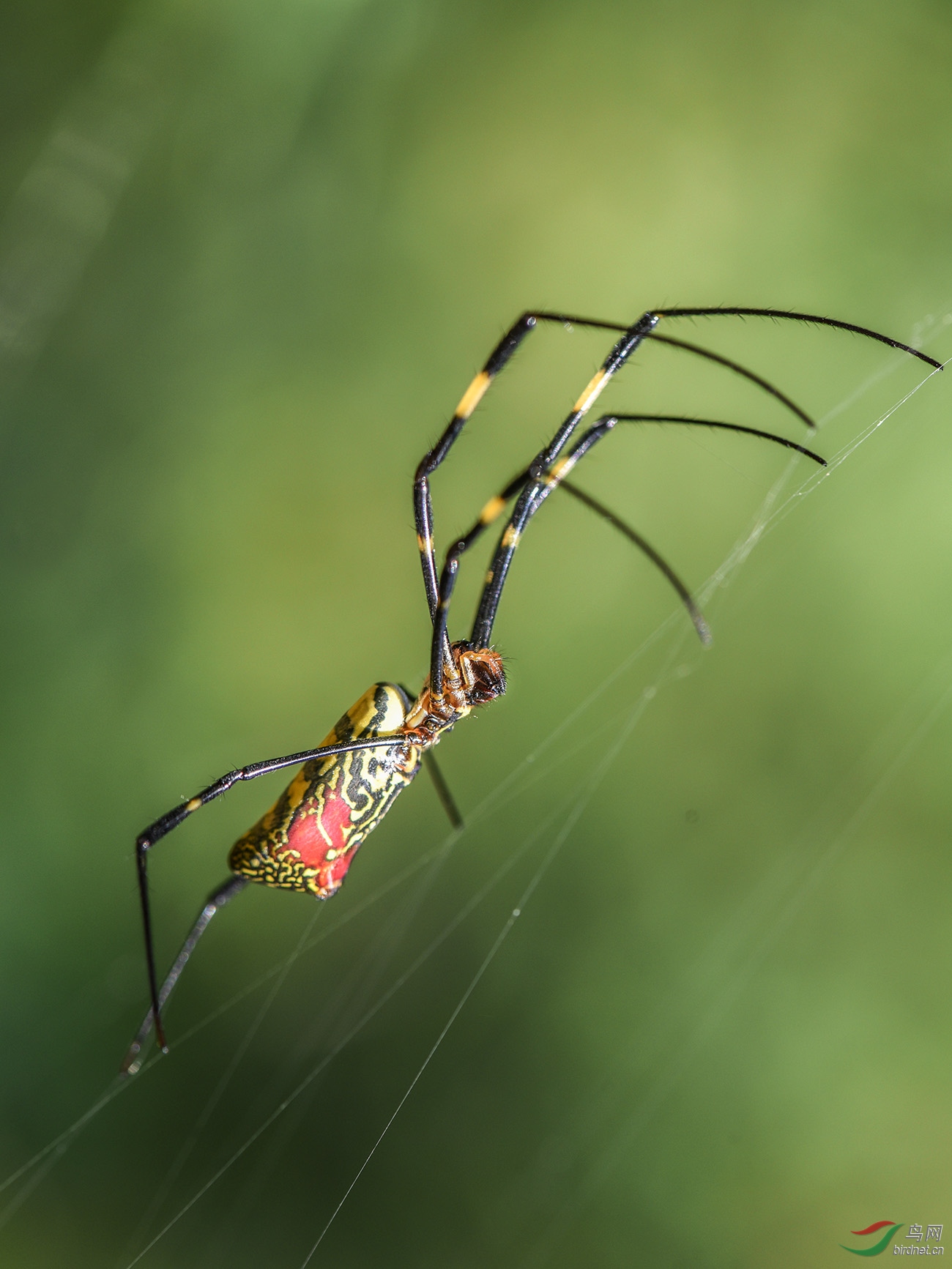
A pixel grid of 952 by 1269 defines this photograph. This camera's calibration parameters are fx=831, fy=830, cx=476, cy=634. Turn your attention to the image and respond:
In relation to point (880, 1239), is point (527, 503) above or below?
above

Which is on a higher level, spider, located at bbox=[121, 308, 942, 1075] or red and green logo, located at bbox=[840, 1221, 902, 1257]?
spider, located at bbox=[121, 308, 942, 1075]

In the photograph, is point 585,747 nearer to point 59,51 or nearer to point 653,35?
point 653,35

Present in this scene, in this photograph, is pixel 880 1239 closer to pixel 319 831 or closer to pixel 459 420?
pixel 319 831

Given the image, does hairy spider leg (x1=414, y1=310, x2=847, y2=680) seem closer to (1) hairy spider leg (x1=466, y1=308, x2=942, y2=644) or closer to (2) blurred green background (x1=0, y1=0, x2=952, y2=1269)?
(1) hairy spider leg (x1=466, y1=308, x2=942, y2=644)

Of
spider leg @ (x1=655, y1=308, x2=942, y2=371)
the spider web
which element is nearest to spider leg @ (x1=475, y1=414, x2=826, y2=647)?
spider leg @ (x1=655, y1=308, x2=942, y2=371)

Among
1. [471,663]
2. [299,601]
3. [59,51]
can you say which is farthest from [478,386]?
[59,51]

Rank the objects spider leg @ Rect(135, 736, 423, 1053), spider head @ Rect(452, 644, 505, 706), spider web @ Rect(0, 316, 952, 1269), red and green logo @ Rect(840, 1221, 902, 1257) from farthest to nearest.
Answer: spider web @ Rect(0, 316, 952, 1269)
red and green logo @ Rect(840, 1221, 902, 1257)
spider head @ Rect(452, 644, 505, 706)
spider leg @ Rect(135, 736, 423, 1053)

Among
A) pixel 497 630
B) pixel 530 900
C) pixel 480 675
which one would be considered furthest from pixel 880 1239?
pixel 497 630

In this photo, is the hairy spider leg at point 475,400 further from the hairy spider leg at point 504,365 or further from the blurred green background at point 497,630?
the blurred green background at point 497,630
